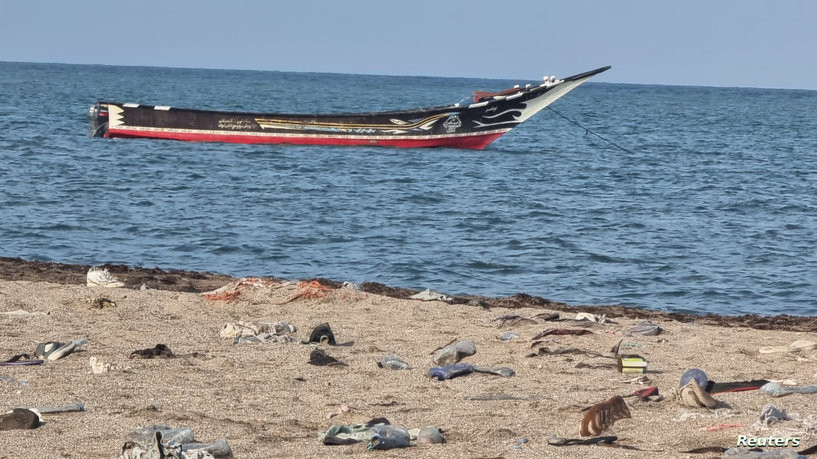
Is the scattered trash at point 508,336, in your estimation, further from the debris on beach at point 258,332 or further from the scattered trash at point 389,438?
the scattered trash at point 389,438

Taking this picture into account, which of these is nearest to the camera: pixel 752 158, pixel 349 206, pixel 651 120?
pixel 349 206

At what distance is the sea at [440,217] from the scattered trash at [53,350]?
6752 millimetres

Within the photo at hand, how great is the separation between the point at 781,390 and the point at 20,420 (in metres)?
5.34

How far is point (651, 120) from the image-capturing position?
69625mm

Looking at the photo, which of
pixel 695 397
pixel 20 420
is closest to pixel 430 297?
pixel 695 397

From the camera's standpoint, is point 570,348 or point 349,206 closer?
point 570,348

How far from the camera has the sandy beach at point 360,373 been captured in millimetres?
6805

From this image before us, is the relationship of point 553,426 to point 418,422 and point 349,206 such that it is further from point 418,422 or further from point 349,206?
point 349,206

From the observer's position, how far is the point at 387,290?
13828 millimetres

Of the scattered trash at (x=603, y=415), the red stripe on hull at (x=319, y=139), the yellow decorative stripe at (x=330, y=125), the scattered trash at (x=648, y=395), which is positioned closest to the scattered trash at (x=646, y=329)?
the scattered trash at (x=648, y=395)

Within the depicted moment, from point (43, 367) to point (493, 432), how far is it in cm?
374

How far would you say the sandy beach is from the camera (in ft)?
22.3

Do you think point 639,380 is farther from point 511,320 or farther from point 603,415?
point 511,320

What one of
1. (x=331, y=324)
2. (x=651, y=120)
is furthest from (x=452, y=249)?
(x=651, y=120)
